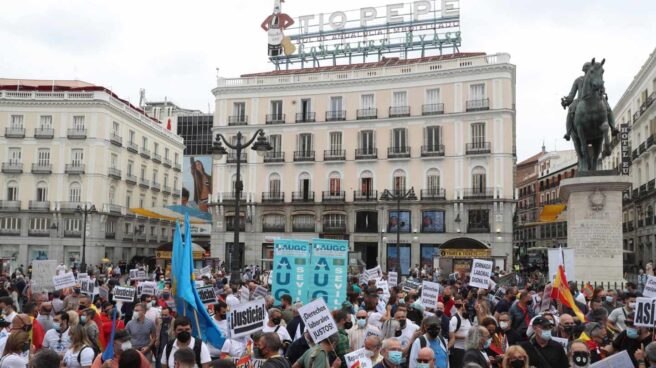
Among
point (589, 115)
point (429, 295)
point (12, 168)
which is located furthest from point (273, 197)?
point (429, 295)

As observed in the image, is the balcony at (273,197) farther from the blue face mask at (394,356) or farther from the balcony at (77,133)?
the blue face mask at (394,356)

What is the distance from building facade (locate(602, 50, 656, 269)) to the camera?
4588 cm

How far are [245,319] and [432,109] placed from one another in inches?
1648

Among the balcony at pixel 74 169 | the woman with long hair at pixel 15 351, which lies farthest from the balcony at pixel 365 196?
the woman with long hair at pixel 15 351

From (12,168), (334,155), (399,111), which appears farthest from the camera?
(12,168)

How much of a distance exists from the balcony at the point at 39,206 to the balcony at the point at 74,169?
3179 mm

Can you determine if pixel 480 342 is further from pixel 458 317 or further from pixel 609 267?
pixel 609 267

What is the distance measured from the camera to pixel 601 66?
58.3 feet

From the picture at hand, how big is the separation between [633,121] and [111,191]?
44613 mm

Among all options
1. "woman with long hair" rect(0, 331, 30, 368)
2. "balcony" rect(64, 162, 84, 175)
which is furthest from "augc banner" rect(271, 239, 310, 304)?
"balcony" rect(64, 162, 84, 175)

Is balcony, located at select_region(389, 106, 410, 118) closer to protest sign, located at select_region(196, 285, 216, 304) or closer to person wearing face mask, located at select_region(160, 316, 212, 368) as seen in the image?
protest sign, located at select_region(196, 285, 216, 304)

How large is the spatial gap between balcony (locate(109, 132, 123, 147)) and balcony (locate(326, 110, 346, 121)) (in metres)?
19.7

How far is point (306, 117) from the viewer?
171 feet

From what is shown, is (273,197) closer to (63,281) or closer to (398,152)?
(398,152)
